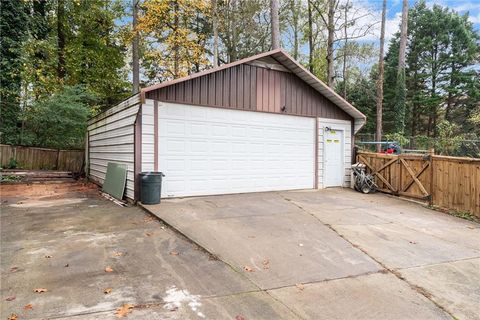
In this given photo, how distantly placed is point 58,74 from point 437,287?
20639mm

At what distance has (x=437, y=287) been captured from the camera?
12.2 feet

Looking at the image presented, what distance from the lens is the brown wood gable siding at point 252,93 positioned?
8.27 m

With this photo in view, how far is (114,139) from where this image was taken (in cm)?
955

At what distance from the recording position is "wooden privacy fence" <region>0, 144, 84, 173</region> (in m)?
14.1

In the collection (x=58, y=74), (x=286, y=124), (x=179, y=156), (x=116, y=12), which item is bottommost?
(x=179, y=156)

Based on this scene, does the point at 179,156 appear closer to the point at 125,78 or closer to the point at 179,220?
the point at 179,220

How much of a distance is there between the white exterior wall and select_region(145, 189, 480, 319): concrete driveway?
269 cm

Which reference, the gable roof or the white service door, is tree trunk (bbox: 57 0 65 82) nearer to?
the gable roof

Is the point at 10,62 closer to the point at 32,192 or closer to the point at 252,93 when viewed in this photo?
the point at 32,192

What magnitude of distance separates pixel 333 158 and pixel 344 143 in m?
0.70

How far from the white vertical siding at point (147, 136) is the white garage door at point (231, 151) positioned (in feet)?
0.76

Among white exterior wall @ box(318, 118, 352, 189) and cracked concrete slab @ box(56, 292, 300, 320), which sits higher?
white exterior wall @ box(318, 118, 352, 189)

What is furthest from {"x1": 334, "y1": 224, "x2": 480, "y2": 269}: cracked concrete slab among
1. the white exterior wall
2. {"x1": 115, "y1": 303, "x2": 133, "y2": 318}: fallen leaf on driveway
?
the white exterior wall

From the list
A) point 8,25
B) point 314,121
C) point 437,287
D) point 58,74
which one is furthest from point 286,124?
point 58,74
